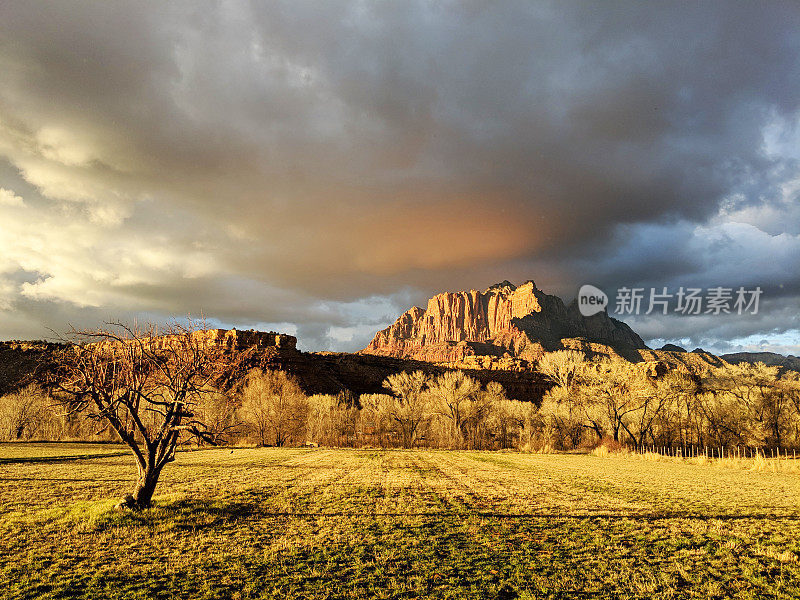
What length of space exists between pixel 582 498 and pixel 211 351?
54.8 feet

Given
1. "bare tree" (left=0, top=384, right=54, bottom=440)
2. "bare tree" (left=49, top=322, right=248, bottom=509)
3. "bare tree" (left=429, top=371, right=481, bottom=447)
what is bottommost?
"bare tree" (left=0, top=384, right=54, bottom=440)

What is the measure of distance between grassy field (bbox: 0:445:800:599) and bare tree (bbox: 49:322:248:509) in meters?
2.21

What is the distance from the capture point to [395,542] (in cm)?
1159

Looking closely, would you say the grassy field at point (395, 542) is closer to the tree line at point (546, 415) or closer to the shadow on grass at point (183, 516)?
the shadow on grass at point (183, 516)

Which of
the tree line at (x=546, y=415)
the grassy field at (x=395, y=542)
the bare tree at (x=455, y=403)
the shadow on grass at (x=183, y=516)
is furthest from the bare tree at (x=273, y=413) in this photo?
the shadow on grass at (x=183, y=516)

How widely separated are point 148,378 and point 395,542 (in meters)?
9.88

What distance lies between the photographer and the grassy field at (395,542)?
862cm

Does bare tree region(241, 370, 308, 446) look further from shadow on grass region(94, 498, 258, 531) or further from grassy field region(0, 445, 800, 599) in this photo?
shadow on grass region(94, 498, 258, 531)

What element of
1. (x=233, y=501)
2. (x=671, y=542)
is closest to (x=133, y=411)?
(x=233, y=501)

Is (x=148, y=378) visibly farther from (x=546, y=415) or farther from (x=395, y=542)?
(x=546, y=415)

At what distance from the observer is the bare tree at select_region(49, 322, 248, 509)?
537 inches

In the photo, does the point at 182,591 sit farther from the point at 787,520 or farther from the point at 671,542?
the point at 787,520

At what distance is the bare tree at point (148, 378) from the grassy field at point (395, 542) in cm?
221

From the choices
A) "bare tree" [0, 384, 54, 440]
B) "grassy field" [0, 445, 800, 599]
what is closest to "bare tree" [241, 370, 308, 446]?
"bare tree" [0, 384, 54, 440]
